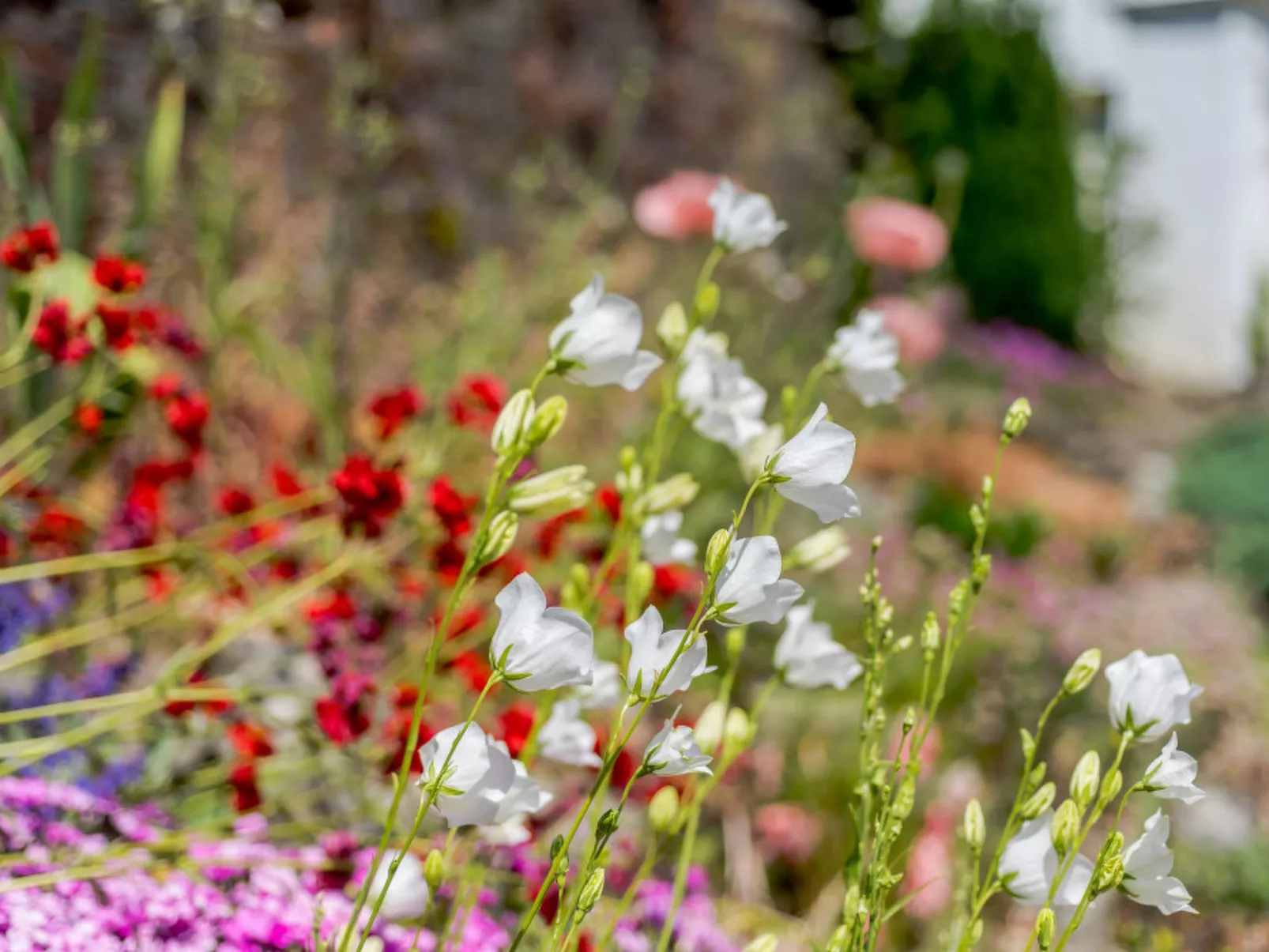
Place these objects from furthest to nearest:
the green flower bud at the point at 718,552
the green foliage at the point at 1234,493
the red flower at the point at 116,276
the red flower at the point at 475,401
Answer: the green foliage at the point at 1234,493 → the red flower at the point at 475,401 → the red flower at the point at 116,276 → the green flower bud at the point at 718,552

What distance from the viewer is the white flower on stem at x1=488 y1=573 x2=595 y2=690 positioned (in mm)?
615

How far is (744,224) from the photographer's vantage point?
931 millimetres

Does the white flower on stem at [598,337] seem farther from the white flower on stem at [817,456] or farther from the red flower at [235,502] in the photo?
the red flower at [235,502]

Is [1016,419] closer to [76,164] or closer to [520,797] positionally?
[520,797]

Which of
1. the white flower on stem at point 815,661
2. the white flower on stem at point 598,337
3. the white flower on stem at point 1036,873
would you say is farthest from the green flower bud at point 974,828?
the white flower on stem at point 598,337

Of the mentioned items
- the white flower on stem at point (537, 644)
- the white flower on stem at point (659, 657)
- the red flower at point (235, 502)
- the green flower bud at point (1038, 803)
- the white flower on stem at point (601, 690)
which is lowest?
the red flower at point (235, 502)

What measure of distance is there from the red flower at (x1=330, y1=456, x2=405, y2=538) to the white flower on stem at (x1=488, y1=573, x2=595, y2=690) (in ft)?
1.53

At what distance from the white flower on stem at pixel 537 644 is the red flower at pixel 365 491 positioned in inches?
18.3

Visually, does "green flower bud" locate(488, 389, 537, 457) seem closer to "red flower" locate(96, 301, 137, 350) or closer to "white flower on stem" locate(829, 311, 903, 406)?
"white flower on stem" locate(829, 311, 903, 406)

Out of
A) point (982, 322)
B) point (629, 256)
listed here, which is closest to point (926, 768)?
point (629, 256)

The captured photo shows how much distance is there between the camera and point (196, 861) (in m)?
0.88

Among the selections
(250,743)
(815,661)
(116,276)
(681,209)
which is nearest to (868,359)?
(815,661)

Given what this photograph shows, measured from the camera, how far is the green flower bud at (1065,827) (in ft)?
2.21

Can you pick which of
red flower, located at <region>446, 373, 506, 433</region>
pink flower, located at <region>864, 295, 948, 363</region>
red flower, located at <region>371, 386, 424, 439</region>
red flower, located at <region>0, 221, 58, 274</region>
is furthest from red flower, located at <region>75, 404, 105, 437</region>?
pink flower, located at <region>864, 295, 948, 363</region>
